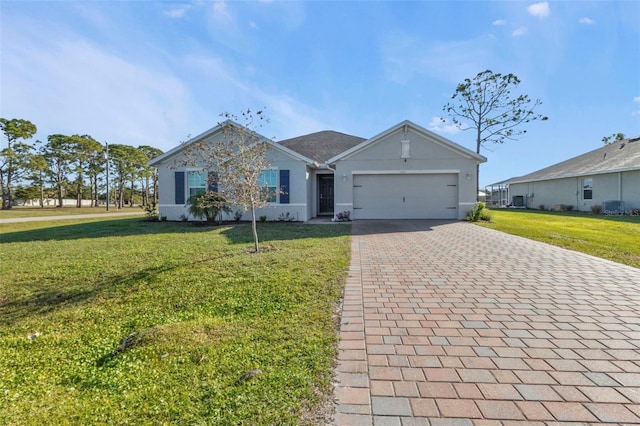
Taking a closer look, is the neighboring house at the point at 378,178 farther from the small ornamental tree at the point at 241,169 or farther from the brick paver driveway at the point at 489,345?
the brick paver driveway at the point at 489,345

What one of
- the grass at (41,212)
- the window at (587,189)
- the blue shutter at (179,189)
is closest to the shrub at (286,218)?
the blue shutter at (179,189)

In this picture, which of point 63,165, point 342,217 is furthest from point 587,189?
point 63,165

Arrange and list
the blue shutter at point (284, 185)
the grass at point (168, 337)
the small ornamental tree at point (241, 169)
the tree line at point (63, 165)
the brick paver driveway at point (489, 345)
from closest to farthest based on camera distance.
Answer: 1. the brick paver driveway at point (489, 345)
2. the grass at point (168, 337)
3. the small ornamental tree at point (241, 169)
4. the blue shutter at point (284, 185)
5. the tree line at point (63, 165)

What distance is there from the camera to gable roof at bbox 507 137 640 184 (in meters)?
18.4

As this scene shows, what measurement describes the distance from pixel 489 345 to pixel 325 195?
49.4 feet

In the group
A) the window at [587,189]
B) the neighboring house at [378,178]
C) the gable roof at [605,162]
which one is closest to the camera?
the neighboring house at [378,178]

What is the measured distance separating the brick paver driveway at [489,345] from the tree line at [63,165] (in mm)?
32392

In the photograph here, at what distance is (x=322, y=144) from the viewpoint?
19.1m

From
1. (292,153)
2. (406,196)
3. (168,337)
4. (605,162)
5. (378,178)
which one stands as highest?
(605,162)

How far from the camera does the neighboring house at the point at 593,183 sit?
59.3ft

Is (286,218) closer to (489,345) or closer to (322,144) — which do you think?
(322,144)

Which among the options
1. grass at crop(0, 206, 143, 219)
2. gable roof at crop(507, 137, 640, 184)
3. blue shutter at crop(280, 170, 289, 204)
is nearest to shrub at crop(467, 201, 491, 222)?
blue shutter at crop(280, 170, 289, 204)

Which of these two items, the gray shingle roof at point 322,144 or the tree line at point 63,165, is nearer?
the gray shingle roof at point 322,144

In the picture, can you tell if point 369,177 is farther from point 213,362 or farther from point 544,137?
point 544,137
